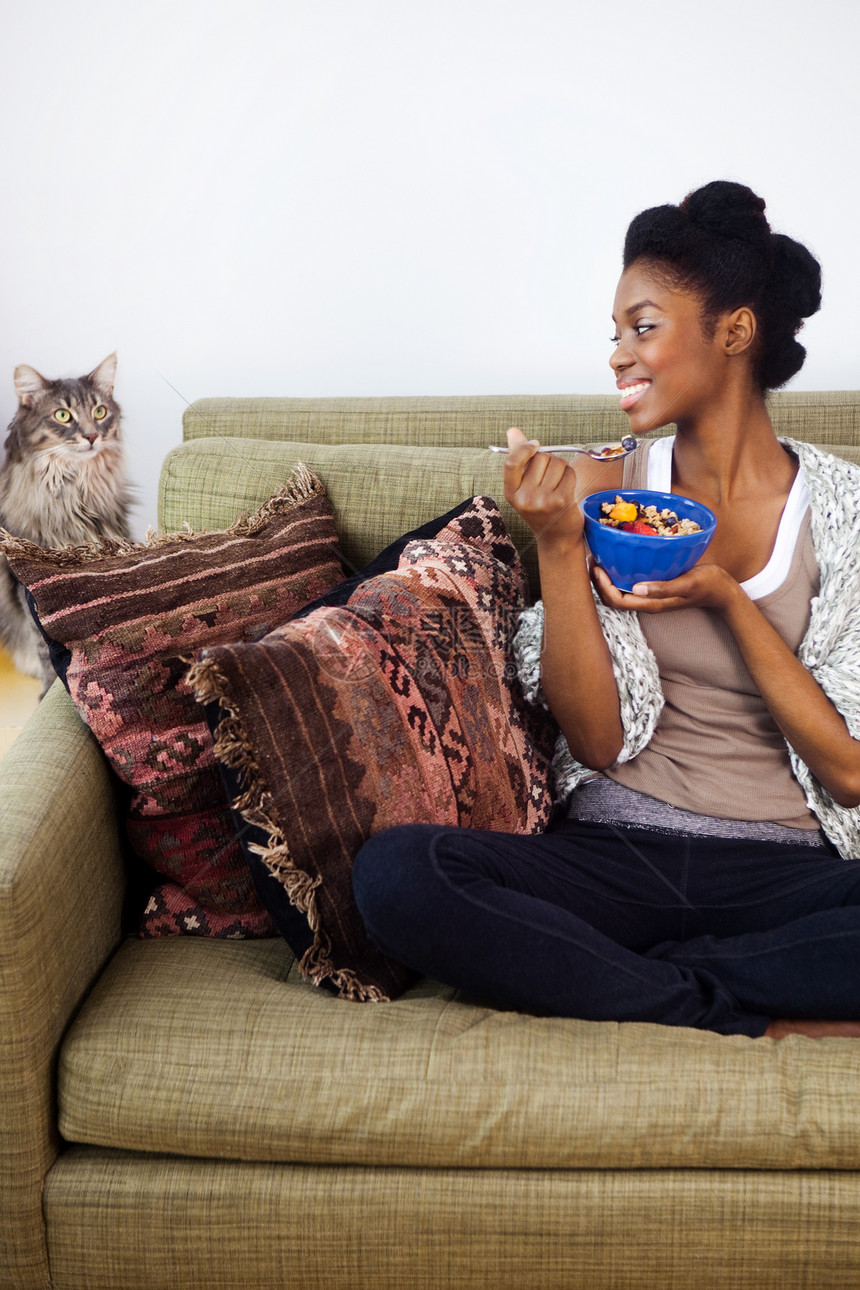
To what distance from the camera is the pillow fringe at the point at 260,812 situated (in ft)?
3.26

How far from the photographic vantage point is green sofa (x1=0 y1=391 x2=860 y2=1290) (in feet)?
3.09

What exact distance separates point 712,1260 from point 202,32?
7.07 feet

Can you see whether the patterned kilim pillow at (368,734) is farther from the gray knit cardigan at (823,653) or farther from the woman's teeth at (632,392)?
the woman's teeth at (632,392)

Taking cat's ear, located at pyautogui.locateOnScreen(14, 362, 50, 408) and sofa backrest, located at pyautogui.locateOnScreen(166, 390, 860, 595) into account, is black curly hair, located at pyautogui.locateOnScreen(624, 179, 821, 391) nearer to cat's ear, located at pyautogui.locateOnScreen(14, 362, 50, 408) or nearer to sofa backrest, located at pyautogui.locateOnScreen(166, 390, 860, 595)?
sofa backrest, located at pyautogui.locateOnScreen(166, 390, 860, 595)

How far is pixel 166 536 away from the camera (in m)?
1.31

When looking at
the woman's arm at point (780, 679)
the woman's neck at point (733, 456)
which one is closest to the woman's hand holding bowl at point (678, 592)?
the woman's arm at point (780, 679)

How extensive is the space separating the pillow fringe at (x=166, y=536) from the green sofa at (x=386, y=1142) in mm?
309

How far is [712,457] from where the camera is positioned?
1.26 meters

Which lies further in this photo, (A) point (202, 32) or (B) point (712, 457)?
(A) point (202, 32)

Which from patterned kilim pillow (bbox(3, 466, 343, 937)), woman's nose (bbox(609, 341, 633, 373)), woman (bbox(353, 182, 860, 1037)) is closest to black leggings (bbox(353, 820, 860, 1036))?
woman (bbox(353, 182, 860, 1037))

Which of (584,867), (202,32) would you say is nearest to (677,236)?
(584,867)

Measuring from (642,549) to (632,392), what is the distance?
23cm

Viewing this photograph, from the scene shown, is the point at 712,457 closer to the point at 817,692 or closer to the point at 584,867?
the point at 817,692

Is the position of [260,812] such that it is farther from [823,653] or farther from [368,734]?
[823,653]
